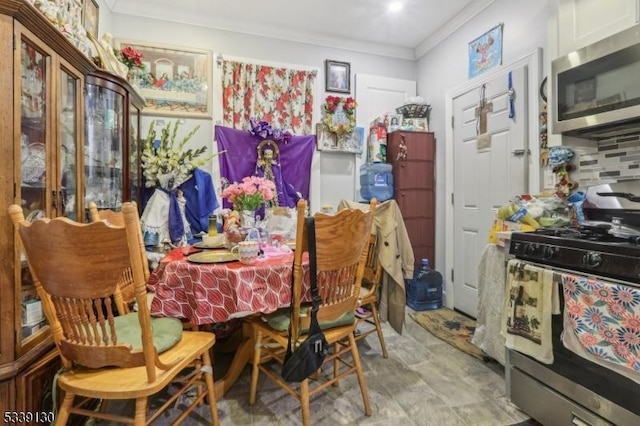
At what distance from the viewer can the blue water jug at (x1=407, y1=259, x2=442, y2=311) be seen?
3.28m

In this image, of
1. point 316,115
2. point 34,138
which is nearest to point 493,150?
A: point 316,115

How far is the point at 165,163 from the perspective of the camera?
269 cm

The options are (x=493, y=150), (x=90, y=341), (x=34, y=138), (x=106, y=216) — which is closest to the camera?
(x=90, y=341)

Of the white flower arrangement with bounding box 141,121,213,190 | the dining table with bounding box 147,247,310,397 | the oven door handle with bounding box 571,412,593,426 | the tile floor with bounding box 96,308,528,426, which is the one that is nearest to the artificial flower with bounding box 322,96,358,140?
the white flower arrangement with bounding box 141,121,213,190

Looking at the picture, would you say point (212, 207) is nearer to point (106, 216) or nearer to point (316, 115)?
point (106, 216)

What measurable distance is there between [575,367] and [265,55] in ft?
11.3

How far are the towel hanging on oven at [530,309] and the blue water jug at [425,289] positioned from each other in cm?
165

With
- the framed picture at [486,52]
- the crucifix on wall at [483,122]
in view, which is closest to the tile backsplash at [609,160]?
the crucifix on wall at [483,122]

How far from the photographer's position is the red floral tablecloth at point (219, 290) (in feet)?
4.91

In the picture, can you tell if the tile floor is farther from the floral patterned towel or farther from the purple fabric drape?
the purple fabric drape

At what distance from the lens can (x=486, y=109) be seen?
2850mm

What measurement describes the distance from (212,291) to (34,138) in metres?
1.08

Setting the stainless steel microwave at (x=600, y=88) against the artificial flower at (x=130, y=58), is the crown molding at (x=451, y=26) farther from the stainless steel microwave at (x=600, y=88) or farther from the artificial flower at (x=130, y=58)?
the artificial flower at (x=130, y=58)

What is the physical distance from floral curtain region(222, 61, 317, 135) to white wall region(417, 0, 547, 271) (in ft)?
4.37
